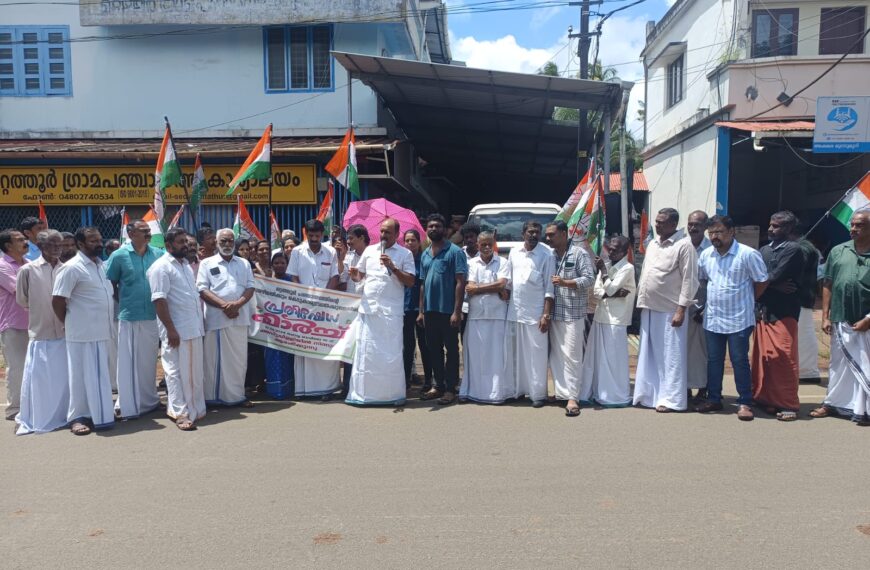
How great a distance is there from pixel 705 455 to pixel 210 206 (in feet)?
35.7

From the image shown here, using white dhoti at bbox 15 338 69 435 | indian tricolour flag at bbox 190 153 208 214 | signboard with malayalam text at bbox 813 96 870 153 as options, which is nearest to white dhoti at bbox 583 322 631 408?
white dhoti at bbox 15 338 69 435

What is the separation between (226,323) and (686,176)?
1356 cm

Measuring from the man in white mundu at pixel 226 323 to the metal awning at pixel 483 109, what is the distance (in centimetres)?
500

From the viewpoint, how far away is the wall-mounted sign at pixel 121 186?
13.1 m

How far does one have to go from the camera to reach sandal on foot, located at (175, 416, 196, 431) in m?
5.87

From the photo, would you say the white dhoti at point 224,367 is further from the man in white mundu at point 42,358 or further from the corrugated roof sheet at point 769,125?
the corrugated roof sheet at point 769,125

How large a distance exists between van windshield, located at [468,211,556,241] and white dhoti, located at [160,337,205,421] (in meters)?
5.87

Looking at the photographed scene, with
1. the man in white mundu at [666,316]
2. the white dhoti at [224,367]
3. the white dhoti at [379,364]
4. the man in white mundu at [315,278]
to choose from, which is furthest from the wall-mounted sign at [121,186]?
the man in white mundu at [666,316]

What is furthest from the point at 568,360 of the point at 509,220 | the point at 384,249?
the point at 509,220

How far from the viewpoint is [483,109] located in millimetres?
12922

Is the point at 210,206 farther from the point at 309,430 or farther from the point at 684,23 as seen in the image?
the point at 684,23

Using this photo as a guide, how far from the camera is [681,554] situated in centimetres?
348

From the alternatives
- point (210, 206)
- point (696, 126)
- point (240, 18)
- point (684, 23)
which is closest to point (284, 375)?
point (210, 206)

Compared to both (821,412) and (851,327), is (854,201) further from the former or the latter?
(821,412)
